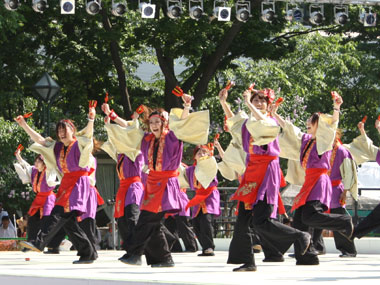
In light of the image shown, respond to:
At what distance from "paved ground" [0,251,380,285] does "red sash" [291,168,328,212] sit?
0.63 metres

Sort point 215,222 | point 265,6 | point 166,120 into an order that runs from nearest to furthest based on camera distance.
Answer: point 166,120, point 215,222, point 265,6

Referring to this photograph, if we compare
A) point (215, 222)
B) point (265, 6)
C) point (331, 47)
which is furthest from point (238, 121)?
point (331, 47)

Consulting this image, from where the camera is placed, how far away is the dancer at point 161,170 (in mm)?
8367

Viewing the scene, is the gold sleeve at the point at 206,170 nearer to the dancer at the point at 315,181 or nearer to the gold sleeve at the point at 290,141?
the gold sleeve at the point at 290,141

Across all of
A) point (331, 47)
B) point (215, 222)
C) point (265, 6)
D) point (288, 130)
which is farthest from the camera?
point (331, 47)

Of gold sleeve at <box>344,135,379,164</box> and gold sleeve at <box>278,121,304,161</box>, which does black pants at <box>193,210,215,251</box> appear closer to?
gold sleeve at <box>344,135,379,164</box>

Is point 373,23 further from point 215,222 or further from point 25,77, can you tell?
point 25,77

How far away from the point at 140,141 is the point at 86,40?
10569 mm

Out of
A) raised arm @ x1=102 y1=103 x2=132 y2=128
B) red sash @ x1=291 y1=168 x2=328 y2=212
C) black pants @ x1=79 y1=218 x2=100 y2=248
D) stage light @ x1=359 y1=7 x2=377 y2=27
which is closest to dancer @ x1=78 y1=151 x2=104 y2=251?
black pants @ x1=79 y1=218 x2=100 y2=248

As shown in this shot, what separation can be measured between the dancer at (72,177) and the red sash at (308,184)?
222cm

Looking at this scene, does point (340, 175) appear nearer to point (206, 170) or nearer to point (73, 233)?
point (206, 170)

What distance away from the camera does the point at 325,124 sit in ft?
29.3

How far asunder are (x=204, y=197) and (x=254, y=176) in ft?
13.3

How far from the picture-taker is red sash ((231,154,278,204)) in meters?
8.22
